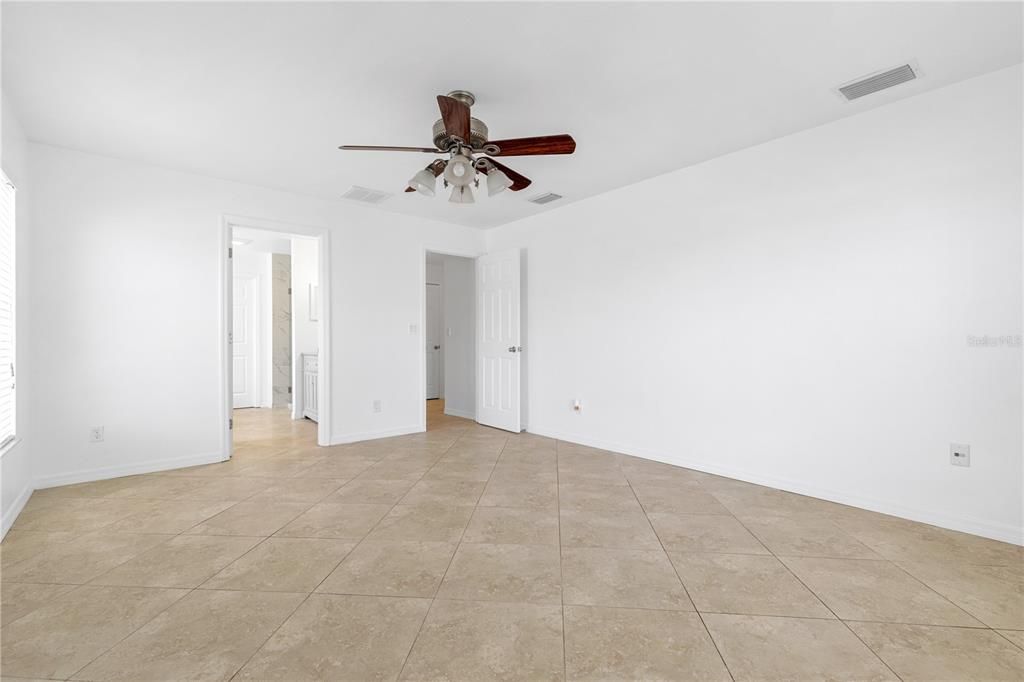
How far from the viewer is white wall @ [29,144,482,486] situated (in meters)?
3.43

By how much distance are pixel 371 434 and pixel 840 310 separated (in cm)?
436

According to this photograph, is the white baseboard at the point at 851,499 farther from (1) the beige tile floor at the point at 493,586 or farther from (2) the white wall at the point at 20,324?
(2) the white wall at the point at 20,324

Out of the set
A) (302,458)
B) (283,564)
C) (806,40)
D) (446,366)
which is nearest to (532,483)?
(283,564)

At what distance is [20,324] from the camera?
3.15m

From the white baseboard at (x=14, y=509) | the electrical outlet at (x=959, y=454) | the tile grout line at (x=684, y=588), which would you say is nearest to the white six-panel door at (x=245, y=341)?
the white baseboard at (x=14, y=509)

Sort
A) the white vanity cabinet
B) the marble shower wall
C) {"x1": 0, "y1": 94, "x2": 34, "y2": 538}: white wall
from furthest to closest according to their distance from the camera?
the marble shower wall, the white vanity cabinet, {"x1": 0, "y1": 94, "x2": 34, "y2": 538}: white wall

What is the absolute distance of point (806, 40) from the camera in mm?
2244

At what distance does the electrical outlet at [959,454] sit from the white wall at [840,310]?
30 millimetres

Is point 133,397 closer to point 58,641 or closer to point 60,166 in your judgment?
point 60,166

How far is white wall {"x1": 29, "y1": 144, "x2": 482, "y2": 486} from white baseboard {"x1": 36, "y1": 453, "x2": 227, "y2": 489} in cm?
1

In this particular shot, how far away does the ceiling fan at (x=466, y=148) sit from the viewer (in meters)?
2.45

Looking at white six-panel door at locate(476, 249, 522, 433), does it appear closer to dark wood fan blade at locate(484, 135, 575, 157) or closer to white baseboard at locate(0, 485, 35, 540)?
dark wood fan blade at locate(484, 135, 575, 157)

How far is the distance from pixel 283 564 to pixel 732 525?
2.45 m

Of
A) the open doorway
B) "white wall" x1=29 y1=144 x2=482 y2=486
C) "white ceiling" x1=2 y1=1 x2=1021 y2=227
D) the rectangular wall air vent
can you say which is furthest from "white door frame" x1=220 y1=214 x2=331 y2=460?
the rectangular wall air vent
